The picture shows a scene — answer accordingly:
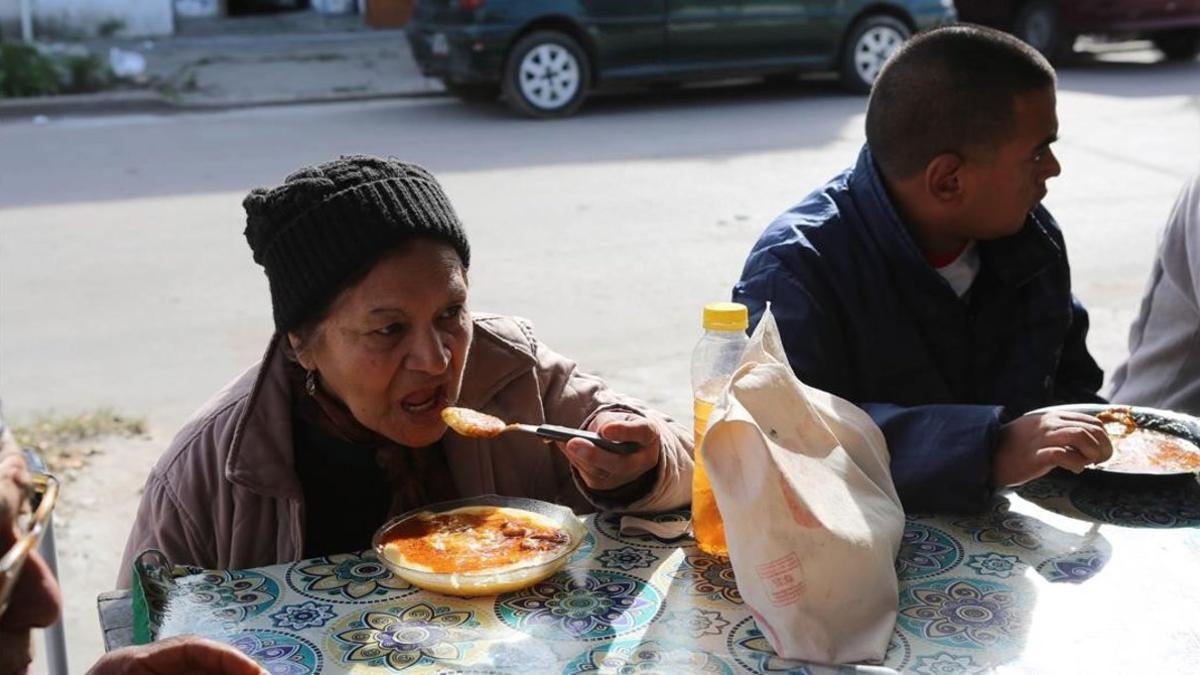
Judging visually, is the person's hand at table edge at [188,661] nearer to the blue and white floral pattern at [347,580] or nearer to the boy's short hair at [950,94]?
the blue and white floral pattern at [347,580]

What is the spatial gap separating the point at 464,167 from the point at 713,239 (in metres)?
2.46

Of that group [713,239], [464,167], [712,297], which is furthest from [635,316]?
[464,167]

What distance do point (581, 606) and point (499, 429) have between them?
1.23 ft

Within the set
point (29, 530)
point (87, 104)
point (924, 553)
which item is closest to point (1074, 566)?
point (924, 553)

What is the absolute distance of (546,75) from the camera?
11.3m

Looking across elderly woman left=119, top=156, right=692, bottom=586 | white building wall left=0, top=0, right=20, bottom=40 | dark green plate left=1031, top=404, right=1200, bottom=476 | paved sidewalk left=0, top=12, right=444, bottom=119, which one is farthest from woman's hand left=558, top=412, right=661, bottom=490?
white building wall left=0, top=0, right=20, bottom=40

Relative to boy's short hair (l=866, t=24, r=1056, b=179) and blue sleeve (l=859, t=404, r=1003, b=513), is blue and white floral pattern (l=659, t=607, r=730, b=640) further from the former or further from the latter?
boy's short hair (l=866, t=24, r=1056, b=179)

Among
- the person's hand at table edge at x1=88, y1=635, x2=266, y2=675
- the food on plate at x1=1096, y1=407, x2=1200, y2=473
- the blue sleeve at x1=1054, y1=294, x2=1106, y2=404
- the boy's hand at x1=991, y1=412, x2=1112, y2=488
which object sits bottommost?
the blue sleeve at x1=1054, y1=294, x2=1106, y2=404

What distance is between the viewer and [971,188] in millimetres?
2598

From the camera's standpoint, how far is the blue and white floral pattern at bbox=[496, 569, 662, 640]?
70.7 inches

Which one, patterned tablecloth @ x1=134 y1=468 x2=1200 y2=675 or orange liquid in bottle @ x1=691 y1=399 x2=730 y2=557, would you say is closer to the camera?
patterned tablecloth @ x1=134 y1=468 x2=1200 y2=675

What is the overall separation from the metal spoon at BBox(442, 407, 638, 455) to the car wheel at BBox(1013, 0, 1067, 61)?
13263 mm

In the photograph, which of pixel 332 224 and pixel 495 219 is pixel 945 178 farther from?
pixel 495 219

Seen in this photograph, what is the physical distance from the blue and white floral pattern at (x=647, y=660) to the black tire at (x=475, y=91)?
10.8 meters
